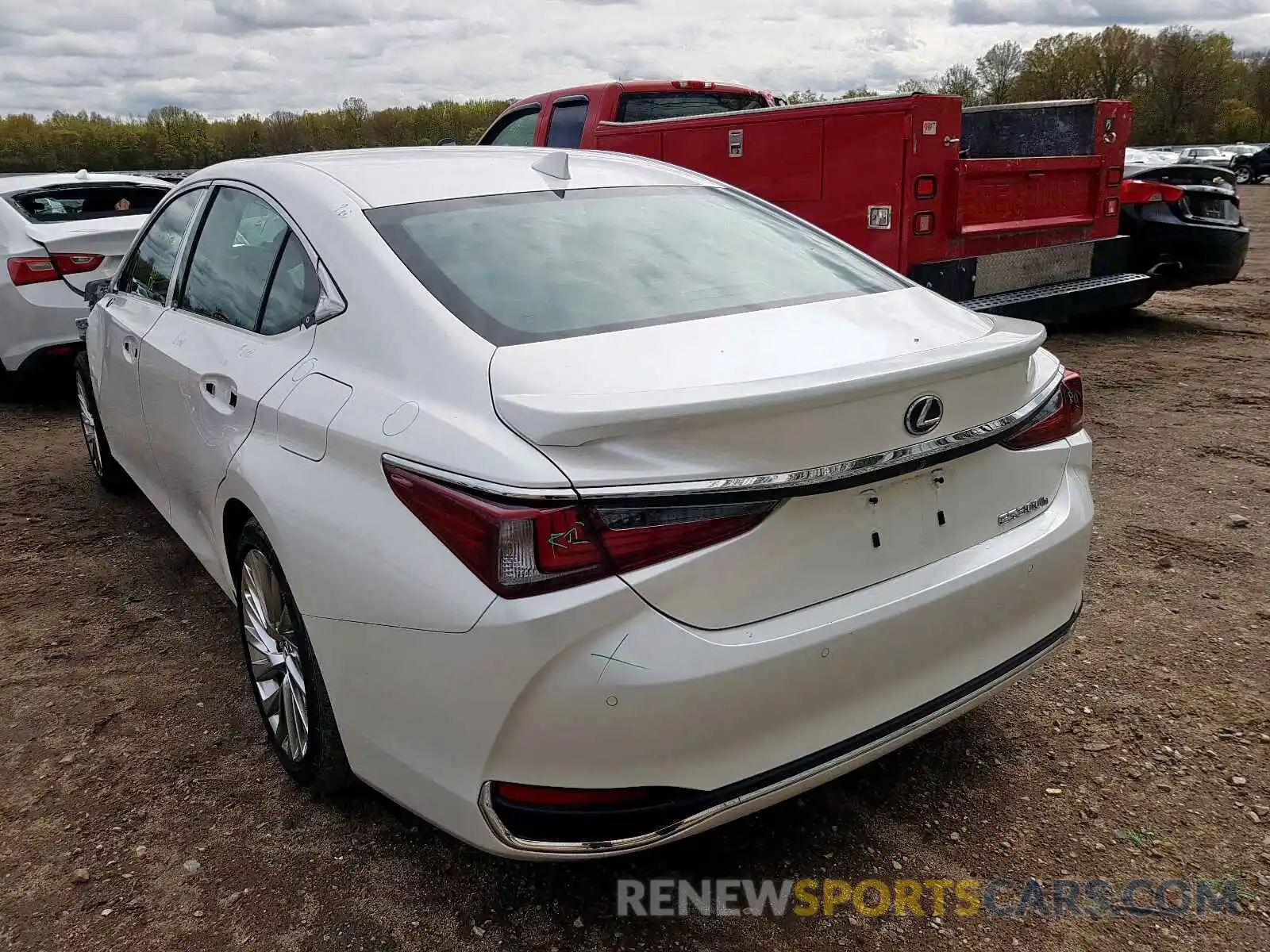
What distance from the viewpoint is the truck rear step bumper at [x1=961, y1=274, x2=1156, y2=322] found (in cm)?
639

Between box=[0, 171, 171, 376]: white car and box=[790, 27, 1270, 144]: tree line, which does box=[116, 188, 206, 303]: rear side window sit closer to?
box=[0, 171, 171, 376]: white car

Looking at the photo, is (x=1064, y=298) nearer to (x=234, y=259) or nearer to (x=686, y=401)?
(x=234, y=259)

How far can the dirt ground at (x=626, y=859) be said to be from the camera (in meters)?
2.22

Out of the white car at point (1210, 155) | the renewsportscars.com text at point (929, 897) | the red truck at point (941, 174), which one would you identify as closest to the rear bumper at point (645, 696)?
the renewsportscars.com text at point (929, 897)

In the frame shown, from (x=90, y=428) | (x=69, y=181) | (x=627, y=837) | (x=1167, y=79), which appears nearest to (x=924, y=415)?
(x=627, y=837)

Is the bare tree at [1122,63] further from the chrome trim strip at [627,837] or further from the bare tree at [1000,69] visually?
the chrome trim strip at [627,837]

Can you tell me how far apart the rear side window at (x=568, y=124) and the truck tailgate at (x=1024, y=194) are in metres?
3.09

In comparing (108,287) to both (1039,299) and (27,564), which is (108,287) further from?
(1039,299)

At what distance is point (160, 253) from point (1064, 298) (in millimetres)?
5437

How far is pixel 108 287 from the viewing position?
436 cm

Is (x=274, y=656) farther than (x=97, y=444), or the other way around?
(x=97, y=444)

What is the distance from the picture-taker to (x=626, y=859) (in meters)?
2.41

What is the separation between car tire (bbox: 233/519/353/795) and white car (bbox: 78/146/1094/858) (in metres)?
0.01

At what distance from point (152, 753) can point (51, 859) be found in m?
0.46
